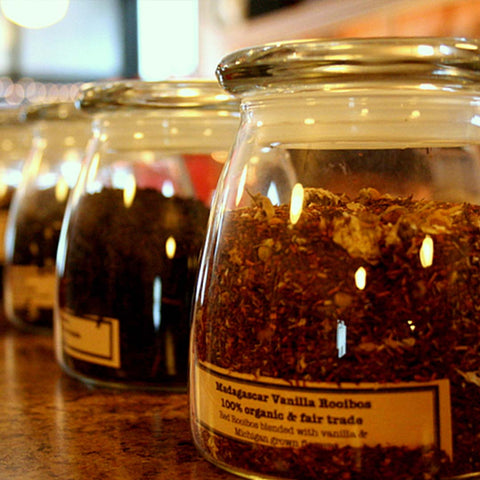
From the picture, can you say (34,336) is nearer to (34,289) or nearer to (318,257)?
(34,289)

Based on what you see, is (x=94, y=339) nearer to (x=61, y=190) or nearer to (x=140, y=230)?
(x=140, y=230)

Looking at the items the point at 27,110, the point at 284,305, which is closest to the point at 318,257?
the point at 284,305

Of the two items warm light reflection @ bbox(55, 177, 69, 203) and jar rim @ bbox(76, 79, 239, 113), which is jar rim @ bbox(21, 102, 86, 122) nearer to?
warm light reflection @ bbox(55, 177, 69, 203)

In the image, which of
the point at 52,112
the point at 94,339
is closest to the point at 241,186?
the point at 94,339

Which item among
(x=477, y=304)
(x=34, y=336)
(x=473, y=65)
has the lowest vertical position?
(x=34, y=336)

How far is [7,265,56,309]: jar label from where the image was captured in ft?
3.26

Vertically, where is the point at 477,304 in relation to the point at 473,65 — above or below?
below

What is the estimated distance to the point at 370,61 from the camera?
0.45 m

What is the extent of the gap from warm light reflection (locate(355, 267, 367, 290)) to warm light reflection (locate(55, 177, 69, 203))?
0.66 m

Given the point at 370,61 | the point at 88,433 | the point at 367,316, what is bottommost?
the point at 88,433

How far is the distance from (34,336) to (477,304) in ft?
2.10

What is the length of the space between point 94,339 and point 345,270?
0.32 m

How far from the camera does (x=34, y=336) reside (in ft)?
3.23

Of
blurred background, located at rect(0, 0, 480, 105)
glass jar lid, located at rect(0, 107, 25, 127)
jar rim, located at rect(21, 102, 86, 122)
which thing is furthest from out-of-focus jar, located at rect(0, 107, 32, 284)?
blurred background, located at rect(0, 0, 480, 105)
